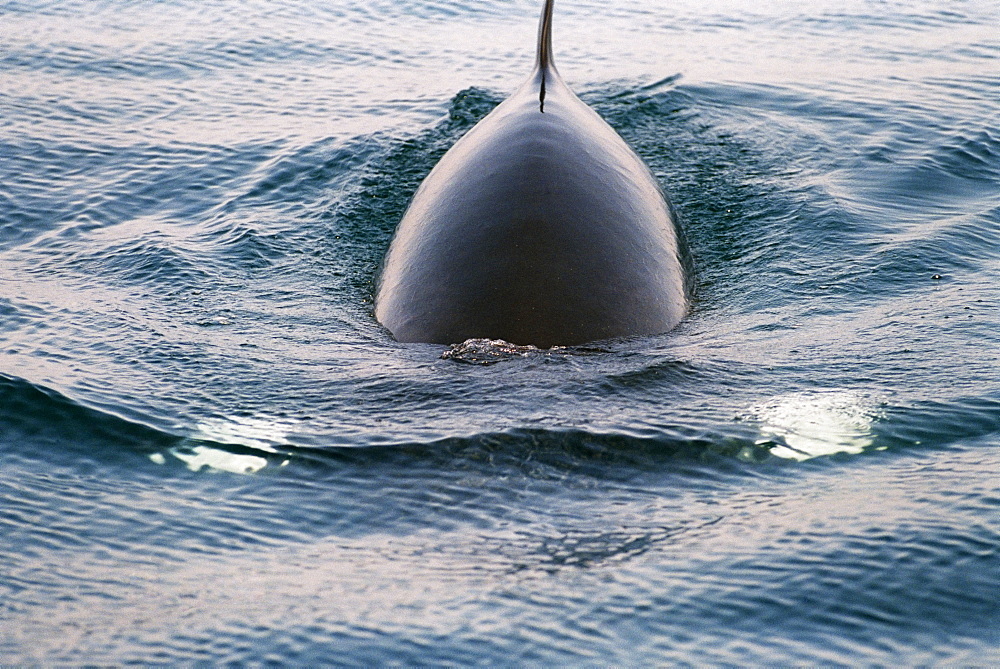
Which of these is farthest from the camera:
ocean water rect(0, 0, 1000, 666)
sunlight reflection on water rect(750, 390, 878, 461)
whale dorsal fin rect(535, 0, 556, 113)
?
whale dorsal fin rect(535, 0, 556, 113)

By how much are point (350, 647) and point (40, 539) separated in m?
1.97

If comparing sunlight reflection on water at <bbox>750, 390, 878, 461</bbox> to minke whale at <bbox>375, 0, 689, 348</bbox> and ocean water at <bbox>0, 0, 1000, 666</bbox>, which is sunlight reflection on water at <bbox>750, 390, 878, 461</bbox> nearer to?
ocean water at <bbox>0, 0, 1000, 666</bbox>

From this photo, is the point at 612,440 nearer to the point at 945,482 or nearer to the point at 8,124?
the point at 945,482

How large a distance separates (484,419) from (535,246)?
1722mm

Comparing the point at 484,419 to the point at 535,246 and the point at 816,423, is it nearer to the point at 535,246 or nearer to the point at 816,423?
the point at 535,246

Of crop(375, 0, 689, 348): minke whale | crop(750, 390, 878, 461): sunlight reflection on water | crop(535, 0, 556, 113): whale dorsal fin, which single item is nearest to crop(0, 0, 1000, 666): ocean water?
crop(750, 390, 878, 461): sunlight reflection on water

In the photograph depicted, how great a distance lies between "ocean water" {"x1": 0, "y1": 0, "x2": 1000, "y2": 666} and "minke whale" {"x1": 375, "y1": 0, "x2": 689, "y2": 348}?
29 cm

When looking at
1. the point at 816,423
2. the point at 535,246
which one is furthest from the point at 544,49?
the point at 816,423

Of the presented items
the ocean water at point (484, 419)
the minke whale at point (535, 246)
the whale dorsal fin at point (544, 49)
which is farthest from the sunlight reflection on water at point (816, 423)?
the whale dorsal fin at point (544, 49)

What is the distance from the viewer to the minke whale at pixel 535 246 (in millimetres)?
7703

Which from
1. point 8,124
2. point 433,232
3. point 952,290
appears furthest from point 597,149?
point 8,124

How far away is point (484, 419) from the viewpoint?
6684mm

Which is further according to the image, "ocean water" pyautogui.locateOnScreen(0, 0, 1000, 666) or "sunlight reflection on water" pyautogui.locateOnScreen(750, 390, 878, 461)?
"sunlight reflection on water" pyautogui.locateOnScreen(750, 390, 878, 461)

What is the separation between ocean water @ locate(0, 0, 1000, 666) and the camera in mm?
5008
